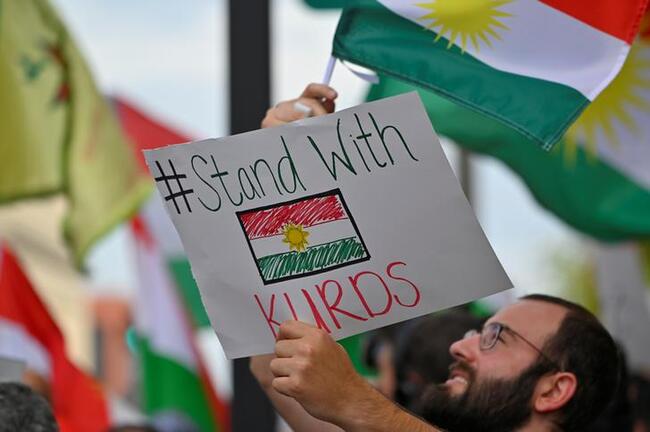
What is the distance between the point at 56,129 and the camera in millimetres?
6203

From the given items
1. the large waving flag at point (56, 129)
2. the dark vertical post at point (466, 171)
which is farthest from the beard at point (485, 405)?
the dark vertical post at point (466, 171)

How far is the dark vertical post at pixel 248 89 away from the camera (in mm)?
5086

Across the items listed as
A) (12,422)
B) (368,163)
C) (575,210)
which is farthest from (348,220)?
(575,210)

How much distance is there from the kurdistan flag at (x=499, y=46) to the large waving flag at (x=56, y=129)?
3.00 m

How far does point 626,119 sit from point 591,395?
90.1 inches

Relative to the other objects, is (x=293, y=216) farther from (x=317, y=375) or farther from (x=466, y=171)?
(x=466, y=171)

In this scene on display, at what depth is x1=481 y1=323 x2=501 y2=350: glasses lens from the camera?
10.4 ft

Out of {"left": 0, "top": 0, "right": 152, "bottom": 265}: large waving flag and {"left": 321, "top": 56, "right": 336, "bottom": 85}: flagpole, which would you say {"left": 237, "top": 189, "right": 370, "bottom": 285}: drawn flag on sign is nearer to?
{"left": 321, "top": 56, "right": 336, "bottom": 85}: flagpole

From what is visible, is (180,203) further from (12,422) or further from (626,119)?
(626,119)

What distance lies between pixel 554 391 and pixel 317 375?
77cm

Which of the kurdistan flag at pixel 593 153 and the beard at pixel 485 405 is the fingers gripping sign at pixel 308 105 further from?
the kurdistan flag at pixel 593 153

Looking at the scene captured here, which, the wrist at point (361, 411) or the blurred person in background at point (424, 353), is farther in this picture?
the blurred person in background at point (424, 353)

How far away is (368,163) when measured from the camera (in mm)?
2809


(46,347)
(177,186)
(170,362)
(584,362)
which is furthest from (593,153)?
(177,186)
